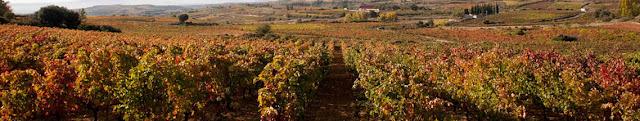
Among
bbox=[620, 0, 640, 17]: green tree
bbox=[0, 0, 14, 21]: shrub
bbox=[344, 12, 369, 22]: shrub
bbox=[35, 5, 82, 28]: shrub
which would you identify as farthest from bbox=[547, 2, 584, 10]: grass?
bbox=[0, 0, 14, 21]: shrub

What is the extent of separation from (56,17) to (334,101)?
3567 inches

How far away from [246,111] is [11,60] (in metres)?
15.0

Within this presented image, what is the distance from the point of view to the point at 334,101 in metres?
36.9

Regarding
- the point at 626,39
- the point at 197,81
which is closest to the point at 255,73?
the point at 197,81

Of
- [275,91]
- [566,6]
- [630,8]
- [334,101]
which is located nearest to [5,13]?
[334,101]

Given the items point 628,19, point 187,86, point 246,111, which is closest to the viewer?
point 187,86

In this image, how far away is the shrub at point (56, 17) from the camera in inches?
4149

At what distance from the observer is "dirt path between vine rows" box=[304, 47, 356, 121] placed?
32.5 meters

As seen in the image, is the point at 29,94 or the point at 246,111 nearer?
the point at 29,94

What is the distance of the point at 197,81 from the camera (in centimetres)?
2628

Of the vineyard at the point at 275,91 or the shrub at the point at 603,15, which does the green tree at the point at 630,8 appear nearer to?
the shrub at the point at 603,15

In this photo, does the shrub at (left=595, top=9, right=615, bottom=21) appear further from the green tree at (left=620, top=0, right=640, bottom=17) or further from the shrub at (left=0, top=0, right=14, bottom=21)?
the shrub at (left=0, top=0, right=14, bottom=21)

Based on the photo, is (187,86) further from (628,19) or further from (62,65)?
(628,19)

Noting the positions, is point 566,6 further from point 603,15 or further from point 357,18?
point 357,18
